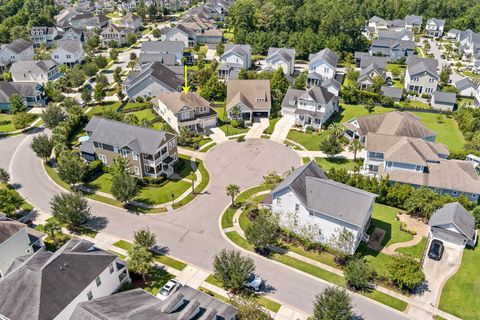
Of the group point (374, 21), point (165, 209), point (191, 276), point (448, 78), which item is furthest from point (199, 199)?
point (374, 21)

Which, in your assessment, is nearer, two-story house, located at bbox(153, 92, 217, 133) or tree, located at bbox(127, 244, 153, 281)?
tree, located at bbox(127, 244, 153, 281)

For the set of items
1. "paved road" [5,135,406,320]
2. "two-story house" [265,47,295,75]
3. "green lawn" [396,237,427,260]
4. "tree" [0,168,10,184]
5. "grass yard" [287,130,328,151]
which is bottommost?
"paved road" [5,135,406,320]

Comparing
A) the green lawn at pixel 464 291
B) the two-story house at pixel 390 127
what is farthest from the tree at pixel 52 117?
the green lawn at pixel 464 291

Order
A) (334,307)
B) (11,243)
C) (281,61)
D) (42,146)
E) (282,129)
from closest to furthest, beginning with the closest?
(334,307)
(11,243)
(42,146)
(282,129)
(281,61)

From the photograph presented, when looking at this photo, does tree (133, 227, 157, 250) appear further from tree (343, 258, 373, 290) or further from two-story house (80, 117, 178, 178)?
tree (343, 258, 373, 290)

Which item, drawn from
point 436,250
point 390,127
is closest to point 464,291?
point 436,250

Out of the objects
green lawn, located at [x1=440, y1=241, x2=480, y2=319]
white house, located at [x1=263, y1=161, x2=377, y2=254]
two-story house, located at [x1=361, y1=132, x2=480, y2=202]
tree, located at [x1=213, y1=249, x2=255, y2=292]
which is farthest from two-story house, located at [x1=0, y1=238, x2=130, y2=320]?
two-story house, located at [x1=361, y1=132, x2=480, y2=202]

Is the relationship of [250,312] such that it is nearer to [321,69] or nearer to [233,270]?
[233,270]
